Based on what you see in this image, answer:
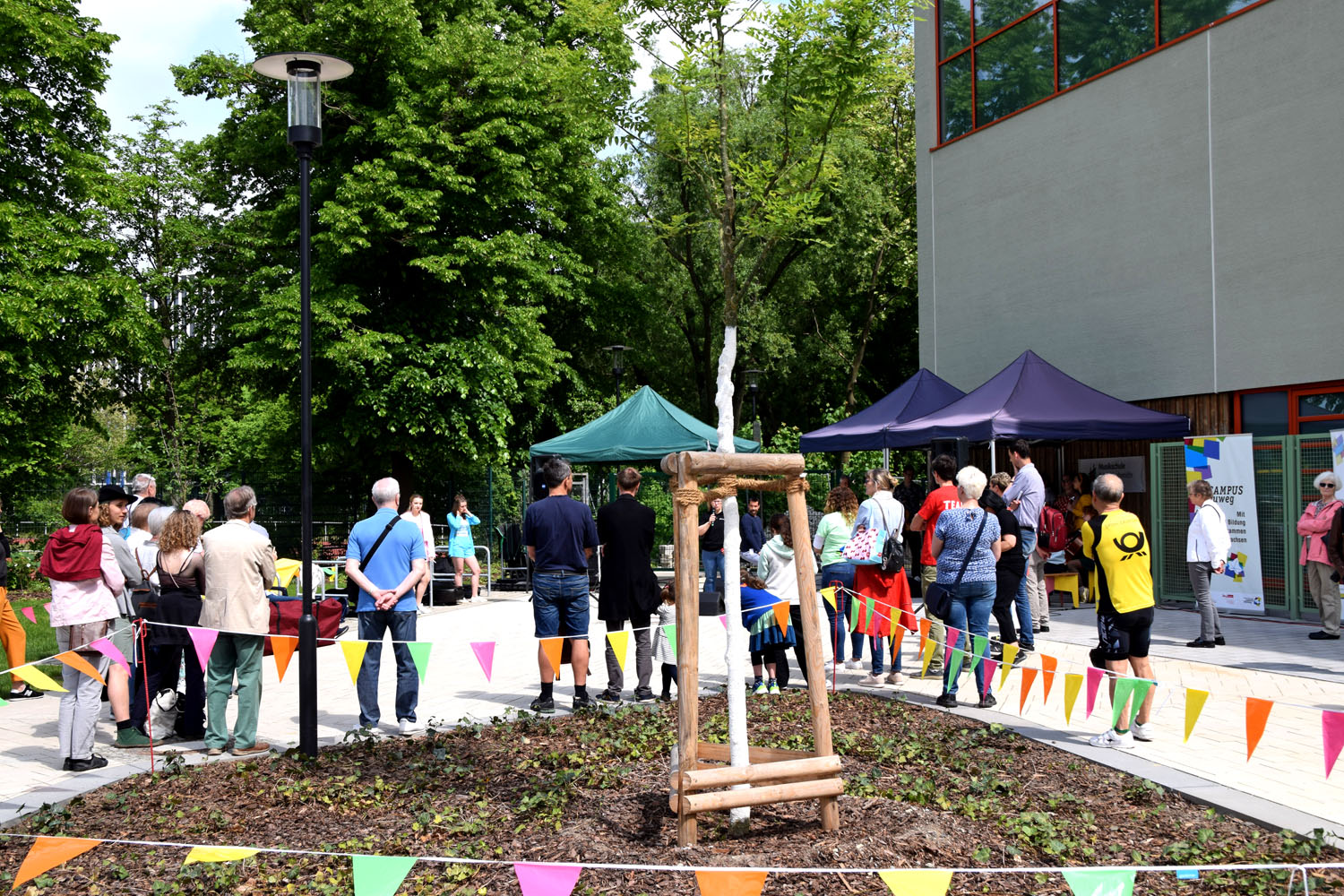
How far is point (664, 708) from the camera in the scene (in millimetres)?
7719

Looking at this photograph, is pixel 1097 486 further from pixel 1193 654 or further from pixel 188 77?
pixel 188 77

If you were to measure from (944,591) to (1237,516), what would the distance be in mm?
6895

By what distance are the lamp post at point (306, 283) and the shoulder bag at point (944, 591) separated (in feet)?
14.9

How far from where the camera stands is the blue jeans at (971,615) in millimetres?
8039

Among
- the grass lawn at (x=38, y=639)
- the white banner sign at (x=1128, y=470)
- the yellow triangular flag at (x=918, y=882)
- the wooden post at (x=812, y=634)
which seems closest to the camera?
the yellow triangular flag at (x=918, y=882)

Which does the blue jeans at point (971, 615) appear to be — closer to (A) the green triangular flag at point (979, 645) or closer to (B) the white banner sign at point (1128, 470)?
(A) the green triangular flag at point (979, 645)

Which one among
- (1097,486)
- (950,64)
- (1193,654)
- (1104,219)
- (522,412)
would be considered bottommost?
(1193,654)

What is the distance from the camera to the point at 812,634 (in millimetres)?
4781

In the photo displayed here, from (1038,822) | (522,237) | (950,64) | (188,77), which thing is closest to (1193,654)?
(1038,822)

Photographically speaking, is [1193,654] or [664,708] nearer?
[664,708]

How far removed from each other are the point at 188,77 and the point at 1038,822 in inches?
940

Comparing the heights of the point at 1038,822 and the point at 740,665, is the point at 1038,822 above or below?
below

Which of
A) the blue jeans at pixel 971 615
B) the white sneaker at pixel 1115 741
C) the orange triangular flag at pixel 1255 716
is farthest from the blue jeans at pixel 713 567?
the orange triangular flag at pixel 1255 716

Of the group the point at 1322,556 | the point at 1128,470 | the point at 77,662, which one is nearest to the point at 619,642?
the point at 77,662
